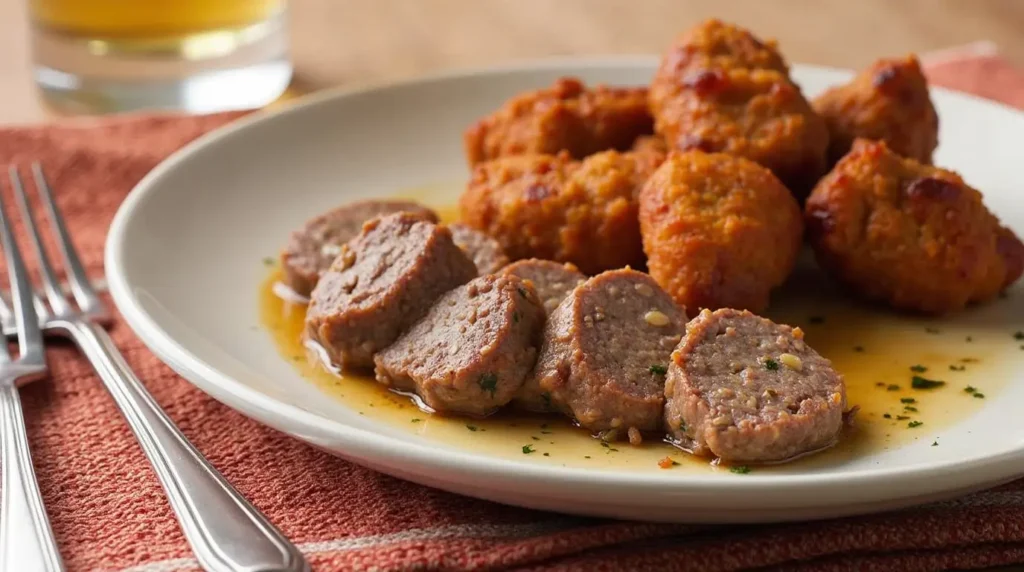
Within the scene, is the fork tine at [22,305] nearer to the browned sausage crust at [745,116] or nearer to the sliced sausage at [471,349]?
the sliced sausage at [471,349]

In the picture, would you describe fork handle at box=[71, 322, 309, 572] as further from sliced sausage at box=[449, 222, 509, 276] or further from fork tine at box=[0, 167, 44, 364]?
sliced sausage at box=[449, 222, 509, 276]

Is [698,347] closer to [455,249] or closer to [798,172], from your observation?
[455,249]

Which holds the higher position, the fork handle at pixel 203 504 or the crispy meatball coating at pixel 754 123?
the crispy meatball coating at pixel 754 123

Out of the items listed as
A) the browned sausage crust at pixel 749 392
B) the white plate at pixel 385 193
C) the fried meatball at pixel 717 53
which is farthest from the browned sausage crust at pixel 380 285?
the fried meatball at pixel 717 53

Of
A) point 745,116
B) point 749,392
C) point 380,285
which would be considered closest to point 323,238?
point 380,285

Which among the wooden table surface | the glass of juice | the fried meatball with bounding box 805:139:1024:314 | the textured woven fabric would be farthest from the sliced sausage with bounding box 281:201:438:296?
the wooden table surface
